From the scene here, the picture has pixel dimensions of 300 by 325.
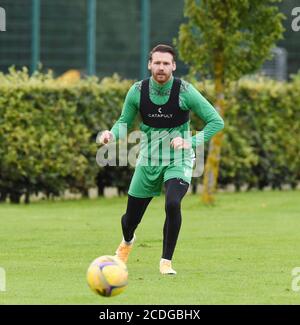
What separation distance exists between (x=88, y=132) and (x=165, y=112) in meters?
10.5

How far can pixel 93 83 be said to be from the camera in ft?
72.5

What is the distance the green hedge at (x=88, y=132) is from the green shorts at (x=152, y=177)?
8.90m

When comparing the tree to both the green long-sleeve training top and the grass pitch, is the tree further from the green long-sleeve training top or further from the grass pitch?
the green long-sleeve training top

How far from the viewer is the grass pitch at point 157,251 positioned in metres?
Result: 9.95

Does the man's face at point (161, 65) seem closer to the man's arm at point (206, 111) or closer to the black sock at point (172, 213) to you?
the man's arm at point (206, 111)

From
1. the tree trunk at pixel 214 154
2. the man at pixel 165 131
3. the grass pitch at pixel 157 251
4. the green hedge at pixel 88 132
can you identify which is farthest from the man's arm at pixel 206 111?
the green hedge at pixel 88 132

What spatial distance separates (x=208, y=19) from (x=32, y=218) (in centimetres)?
454

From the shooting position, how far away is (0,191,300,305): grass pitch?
9945 millimetres

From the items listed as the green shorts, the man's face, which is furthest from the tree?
the man's face

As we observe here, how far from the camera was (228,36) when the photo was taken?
1945 centimetres

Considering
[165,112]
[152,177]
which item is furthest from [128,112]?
[152,177]

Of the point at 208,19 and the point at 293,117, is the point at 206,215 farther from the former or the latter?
the point at 293,117

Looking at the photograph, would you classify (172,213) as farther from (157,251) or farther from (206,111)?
(157,251)
